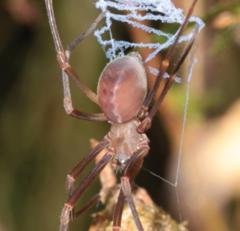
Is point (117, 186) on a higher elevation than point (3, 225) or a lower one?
higher

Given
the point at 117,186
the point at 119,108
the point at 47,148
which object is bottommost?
the point at 47,148

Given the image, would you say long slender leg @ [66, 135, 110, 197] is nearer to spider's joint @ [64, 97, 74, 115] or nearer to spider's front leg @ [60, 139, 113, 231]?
spider's front leg @ [60, 139, 113, 231]

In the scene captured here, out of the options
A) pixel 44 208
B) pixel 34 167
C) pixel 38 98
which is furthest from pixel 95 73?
pixel 44 208

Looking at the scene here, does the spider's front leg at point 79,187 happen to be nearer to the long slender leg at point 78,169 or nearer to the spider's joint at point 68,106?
the long slender leg at point 78,169

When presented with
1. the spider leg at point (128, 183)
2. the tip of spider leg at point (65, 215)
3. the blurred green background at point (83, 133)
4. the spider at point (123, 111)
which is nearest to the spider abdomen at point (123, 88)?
the spider at point (123, 111)

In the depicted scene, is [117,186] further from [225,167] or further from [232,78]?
[232,78]
